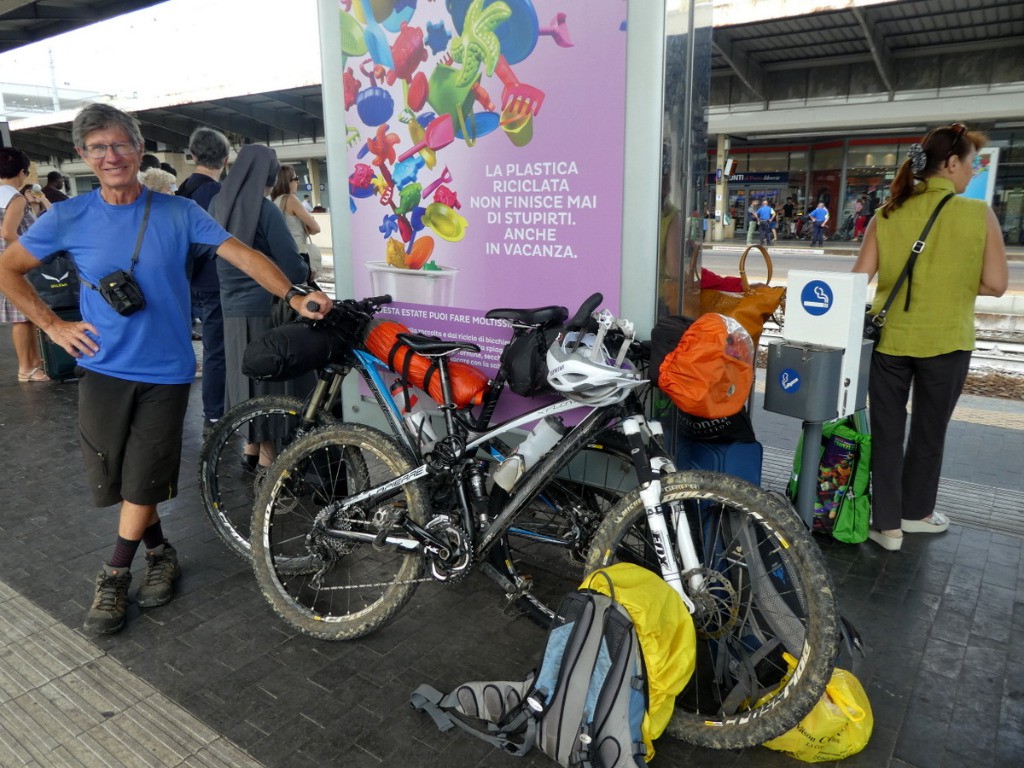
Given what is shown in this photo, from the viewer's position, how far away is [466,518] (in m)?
3.04

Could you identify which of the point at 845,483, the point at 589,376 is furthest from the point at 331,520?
the point at 845,483

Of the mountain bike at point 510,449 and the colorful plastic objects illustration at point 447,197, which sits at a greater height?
the colorful plastic objects illustration at point 447,197

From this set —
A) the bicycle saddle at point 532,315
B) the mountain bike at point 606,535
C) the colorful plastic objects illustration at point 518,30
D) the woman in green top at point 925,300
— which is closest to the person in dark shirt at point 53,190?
the mountain bike at point 606,535

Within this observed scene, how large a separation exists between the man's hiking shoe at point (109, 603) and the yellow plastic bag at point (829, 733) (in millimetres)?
2707

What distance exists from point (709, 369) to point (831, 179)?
1478 inches

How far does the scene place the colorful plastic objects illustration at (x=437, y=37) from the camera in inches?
135

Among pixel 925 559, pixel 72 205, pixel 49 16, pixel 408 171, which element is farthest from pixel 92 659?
pixel 49 16

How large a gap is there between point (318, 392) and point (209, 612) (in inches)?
44.3

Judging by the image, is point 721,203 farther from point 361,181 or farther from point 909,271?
point 361,181

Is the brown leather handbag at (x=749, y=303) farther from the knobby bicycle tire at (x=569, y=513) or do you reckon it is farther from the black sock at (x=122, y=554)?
the black sock at (x=122, y=554)

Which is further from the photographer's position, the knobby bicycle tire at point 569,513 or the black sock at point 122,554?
the black sock at point 122,554

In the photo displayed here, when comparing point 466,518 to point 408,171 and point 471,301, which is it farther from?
point 408,171

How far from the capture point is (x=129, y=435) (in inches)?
132

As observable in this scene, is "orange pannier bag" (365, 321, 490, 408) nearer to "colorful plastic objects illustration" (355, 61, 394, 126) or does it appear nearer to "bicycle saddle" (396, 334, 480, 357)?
"bicycle saddle" (396, 334, 480, 357)
